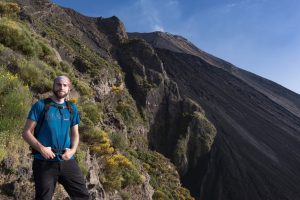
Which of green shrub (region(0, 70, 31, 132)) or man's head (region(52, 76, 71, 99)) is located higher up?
man's head (region(52, 76, 71, 99))

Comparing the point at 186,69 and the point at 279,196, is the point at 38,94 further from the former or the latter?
the point at 186,69

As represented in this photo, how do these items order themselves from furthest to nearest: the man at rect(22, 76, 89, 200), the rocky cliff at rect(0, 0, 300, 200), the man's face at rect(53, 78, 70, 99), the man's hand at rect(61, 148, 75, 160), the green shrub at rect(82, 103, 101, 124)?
the rocky cliff at rect(0, 0, 300, 200)
the green shrub at rect(82, 103, 101, 124)
the man's face at rect(53, 78, 70, 99)
the man's hand at rect(61, 148, 75, 160)
the man at rect(22, 76, 89, 200)

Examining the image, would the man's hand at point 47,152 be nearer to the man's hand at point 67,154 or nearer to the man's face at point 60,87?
the man's hand at point 67,154

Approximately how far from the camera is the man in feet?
16.6

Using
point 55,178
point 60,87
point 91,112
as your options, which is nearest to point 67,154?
point 55,178

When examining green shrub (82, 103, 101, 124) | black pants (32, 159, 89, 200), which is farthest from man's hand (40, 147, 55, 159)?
green shrub (82, 103, 101, 124)

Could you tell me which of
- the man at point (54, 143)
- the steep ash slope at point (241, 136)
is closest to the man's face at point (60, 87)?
the man at point (54, 143)

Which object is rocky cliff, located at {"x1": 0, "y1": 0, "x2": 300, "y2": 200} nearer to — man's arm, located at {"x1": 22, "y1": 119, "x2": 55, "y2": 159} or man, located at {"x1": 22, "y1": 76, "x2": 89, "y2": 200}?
man, located at {"x1": 22, "y1": 76, "x2": 89, "y2": 200}

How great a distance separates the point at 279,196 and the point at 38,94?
4955cm

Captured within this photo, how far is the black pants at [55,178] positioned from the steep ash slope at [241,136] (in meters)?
49.8

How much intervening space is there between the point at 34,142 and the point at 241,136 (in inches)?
2481

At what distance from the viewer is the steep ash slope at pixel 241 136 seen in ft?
182

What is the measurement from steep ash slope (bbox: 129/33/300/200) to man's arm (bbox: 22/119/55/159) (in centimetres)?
5039

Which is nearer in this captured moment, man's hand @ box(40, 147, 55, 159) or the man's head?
man's hand @ box(40, 147, 55, 159)
